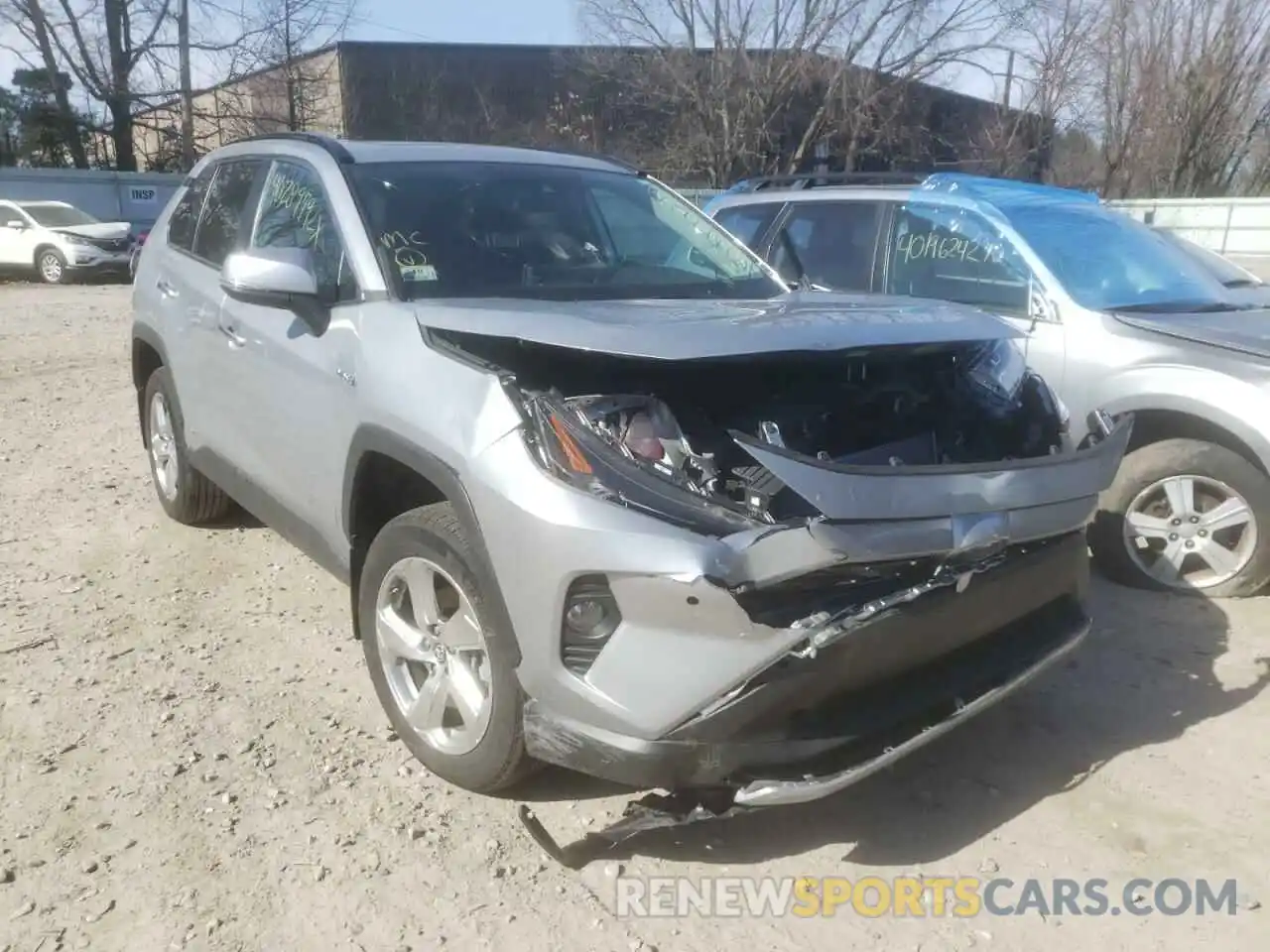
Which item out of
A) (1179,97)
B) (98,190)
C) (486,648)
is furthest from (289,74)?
(486,648)

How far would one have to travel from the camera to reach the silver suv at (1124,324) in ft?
14.9

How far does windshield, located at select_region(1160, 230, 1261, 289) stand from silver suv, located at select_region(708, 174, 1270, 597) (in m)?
0.03

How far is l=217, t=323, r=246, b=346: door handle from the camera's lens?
418cm

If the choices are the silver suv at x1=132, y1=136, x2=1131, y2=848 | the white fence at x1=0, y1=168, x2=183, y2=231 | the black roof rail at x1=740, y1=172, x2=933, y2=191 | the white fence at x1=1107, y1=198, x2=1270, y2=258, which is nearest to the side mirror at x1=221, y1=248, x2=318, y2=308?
the silver suv at x1=132, y1=136, x2=1131, y2=848

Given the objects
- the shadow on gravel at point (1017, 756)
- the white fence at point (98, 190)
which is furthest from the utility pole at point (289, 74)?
the shadow on gravel at point (1017, 756)

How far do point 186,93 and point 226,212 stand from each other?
32317 mm

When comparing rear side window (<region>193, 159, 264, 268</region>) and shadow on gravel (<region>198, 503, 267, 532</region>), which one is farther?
shadow on gravel (<region>198, 503, 267, 532</region>)

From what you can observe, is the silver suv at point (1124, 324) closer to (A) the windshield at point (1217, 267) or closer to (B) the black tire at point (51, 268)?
(A) the windshield at point (1217, 267)

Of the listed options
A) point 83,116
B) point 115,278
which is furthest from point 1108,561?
point 83,116

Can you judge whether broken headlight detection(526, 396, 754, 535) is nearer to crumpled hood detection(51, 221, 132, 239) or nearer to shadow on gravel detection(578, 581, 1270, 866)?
shadow on gravel detection(578, 581, 1270, 866)

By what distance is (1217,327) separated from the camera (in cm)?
472

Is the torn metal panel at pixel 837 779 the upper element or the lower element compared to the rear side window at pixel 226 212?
lower

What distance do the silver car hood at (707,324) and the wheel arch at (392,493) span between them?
367 mm

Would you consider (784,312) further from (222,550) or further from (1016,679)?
(222,550)
